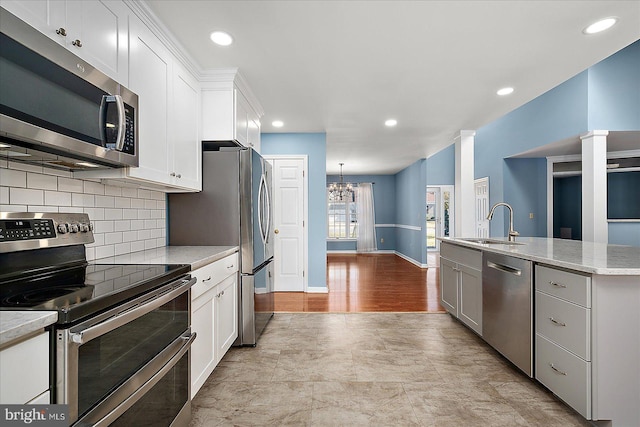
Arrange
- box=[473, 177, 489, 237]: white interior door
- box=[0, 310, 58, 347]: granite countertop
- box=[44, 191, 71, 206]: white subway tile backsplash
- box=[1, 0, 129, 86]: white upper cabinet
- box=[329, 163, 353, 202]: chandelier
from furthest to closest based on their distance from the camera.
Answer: box=[329, 163, 353, 202]: chandelier
box=[473, 177, 489, 237]: white interior door
box=[44, 191, 71, 206]: white subway tile backsplash
box=[1, 0, 129, 86]: white upper cabinet
box=[0, 310, 58, 347]: granite countertop

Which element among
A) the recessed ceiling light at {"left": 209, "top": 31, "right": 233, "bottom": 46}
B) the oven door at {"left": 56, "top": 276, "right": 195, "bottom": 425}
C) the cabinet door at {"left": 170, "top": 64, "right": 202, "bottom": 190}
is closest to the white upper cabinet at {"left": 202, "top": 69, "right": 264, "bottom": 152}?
the cabinet door at {"left": 170, "top": 64, "right": 202, "bottom": 190}

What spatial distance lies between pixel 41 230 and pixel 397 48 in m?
2.48

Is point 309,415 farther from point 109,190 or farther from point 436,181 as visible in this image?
point 436,181

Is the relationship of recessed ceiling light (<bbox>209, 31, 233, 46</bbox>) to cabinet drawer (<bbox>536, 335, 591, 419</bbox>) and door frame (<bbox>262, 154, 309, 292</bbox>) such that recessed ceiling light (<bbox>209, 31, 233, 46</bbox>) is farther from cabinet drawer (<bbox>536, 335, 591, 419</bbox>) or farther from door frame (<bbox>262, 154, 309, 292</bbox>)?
cabinet drawer (<bbox>536, 335, 591, 419</bbox>)

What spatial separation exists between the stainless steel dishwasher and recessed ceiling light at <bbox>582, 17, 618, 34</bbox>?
1.64m

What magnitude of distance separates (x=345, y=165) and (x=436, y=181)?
300cm

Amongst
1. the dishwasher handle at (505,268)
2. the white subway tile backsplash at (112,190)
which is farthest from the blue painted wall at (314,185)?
the white subway tile backsplash at (112,190)

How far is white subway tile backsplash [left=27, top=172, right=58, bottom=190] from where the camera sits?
58.5 inches

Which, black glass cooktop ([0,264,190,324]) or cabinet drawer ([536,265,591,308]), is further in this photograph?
cabinet drawer ([536,265,591,308])

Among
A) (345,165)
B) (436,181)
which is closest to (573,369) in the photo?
(345,165)

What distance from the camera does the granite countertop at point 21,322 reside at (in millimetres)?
752

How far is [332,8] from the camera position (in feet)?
6.45

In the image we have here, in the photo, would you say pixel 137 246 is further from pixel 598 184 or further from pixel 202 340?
pixel 598 184

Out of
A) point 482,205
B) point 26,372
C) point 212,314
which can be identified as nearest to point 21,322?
point 26,372
